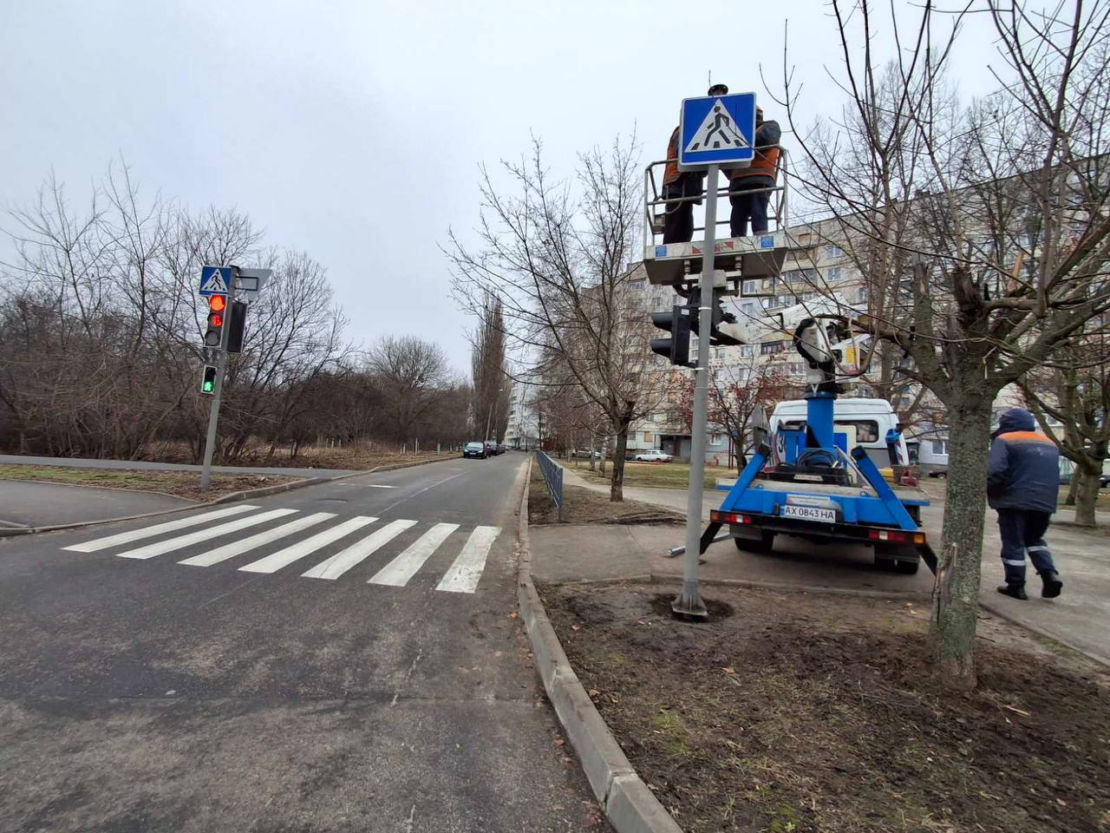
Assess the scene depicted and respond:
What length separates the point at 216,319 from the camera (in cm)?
1105

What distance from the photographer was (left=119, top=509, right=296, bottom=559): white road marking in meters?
6.39

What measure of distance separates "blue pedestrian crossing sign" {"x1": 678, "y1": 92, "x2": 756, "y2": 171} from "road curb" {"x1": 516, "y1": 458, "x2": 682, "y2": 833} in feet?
13.8

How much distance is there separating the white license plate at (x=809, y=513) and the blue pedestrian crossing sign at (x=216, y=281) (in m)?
11.5

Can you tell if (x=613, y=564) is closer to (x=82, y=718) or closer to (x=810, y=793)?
(x=810, y=793)

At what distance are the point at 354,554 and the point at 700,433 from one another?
4.93 meters

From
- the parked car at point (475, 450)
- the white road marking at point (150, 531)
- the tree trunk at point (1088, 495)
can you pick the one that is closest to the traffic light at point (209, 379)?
the white road marking at point (150, 531)

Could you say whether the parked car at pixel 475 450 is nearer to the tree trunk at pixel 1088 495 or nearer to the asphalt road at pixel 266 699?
the tree trunk at pixel 1088 495

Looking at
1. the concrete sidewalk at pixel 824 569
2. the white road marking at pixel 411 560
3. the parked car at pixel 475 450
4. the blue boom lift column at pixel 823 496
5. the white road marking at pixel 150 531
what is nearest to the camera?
the concrete sidewalk at pixel 824 569

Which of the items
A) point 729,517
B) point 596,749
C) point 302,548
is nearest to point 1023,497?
point 729,517

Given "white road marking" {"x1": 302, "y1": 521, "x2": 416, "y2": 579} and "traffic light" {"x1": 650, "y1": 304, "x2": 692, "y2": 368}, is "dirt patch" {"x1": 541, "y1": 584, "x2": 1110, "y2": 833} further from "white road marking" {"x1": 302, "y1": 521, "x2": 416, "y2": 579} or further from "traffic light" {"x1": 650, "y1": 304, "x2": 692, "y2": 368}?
"white road marking" {"x1": 302, "y1": 521, "x2": 416, "y2": 579}

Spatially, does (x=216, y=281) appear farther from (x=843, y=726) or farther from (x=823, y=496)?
(x=843, y=726)

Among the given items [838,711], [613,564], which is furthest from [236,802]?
[613,564]

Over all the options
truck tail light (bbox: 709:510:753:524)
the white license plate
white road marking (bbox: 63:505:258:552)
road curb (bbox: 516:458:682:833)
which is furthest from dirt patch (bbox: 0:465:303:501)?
the white license plate

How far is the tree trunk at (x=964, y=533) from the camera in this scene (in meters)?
3.26
